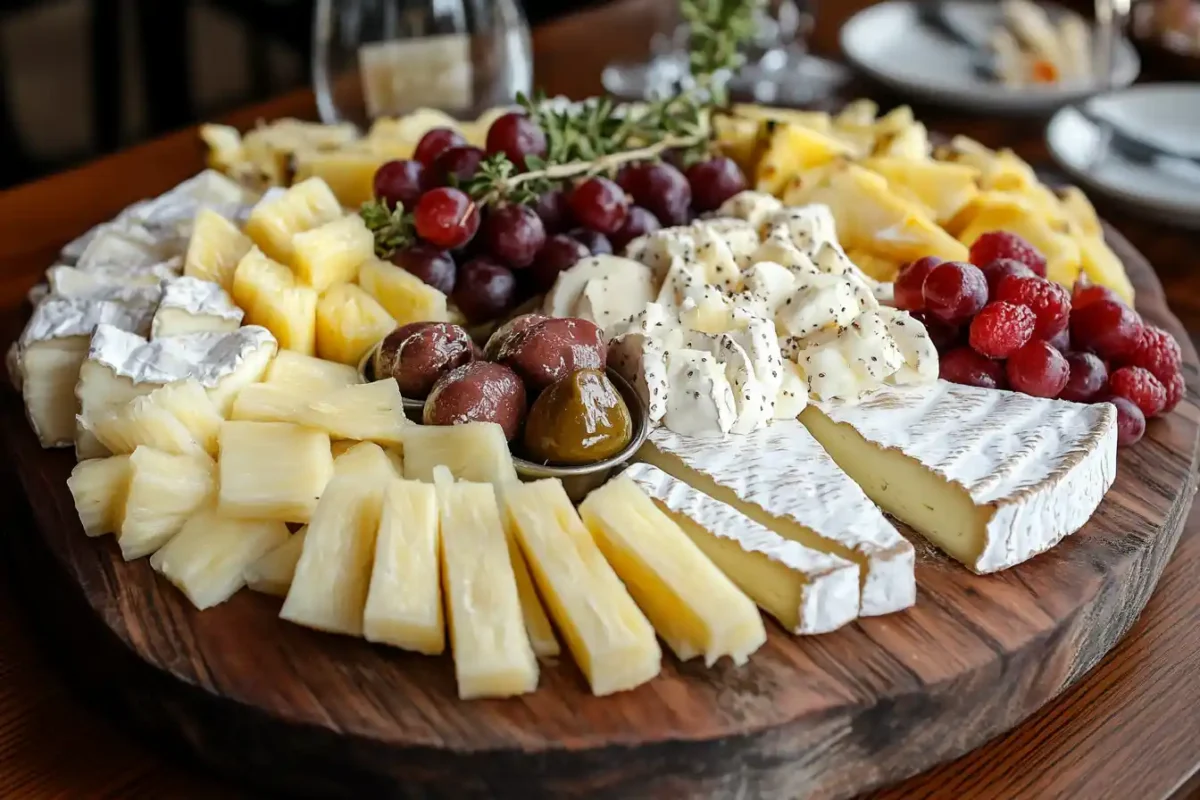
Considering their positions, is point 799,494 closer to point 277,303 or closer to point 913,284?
point 913,284

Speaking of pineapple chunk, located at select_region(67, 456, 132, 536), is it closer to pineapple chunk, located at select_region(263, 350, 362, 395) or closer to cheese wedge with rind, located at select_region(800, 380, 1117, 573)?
pineapple chunk, located at select_region(263, 350, 362, 395)

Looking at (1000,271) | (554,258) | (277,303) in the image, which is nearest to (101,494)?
(277,303)

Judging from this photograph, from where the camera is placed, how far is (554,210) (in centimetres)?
164

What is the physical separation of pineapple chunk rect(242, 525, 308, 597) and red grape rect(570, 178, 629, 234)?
25.2 inches

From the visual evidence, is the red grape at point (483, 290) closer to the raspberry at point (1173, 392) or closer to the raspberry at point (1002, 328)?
the raspberry at point (1002, 328)

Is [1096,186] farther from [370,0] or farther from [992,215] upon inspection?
[370,0]

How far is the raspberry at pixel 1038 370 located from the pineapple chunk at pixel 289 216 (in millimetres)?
891

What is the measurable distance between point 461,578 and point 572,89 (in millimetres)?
1775

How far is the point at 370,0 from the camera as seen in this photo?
2150 millimetres

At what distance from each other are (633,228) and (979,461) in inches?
24.4

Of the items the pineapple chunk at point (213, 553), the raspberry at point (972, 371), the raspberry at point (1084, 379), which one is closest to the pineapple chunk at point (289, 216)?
the pineapple chunk at point (213, 553)

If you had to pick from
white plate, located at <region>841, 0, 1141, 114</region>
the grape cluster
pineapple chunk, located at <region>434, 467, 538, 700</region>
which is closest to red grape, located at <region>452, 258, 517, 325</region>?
the grape cluster

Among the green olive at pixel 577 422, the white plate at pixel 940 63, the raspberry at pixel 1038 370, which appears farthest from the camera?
the white plate at pixel 940 63

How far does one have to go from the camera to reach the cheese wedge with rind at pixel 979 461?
1199mm
